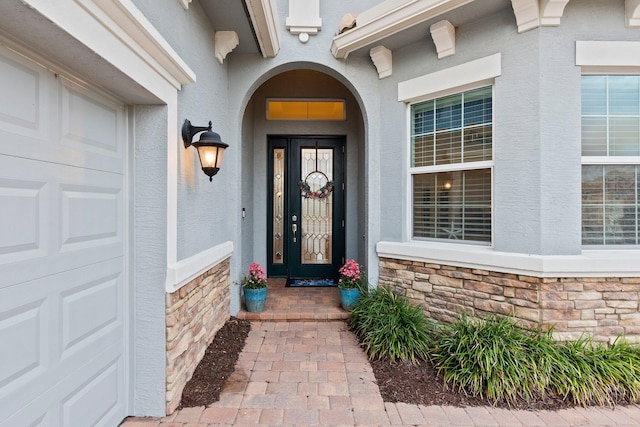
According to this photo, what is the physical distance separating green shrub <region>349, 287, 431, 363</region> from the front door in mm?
1778

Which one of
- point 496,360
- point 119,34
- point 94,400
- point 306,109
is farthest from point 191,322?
point 306,109

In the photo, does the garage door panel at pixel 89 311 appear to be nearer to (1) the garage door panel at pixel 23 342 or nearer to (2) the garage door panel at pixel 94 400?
(1) the garage door panel at pixel 23 342

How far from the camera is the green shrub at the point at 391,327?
9.33 ft

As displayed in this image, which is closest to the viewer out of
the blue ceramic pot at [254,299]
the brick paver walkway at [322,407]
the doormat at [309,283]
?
the brick paver walkway at [322,407]

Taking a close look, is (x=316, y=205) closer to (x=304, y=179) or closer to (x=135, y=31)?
(x=304, y=179)

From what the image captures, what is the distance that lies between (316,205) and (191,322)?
9.76 ft

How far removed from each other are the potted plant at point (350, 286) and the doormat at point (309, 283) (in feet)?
3.44

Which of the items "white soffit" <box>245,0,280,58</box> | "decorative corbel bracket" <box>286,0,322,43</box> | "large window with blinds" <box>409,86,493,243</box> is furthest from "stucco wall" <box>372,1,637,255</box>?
"white soffit" <box>245,0,280,58</box>

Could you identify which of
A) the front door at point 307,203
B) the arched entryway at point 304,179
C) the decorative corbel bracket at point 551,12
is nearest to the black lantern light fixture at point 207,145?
the arched entryway at point 304,179

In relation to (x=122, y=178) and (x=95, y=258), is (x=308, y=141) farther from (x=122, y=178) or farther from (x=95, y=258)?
(x=95, y=258)

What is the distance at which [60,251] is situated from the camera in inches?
62.9

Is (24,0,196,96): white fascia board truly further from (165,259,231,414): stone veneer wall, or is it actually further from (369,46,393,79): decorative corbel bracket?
(369,46,393,79): decorative corbel bracket

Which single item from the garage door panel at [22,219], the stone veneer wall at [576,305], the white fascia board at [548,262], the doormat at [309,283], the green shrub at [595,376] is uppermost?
the garage door panel at [22,219]

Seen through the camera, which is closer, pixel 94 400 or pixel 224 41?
pixel 94 400
